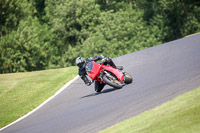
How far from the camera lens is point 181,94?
371 inches

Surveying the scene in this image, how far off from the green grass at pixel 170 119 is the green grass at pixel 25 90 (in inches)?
243

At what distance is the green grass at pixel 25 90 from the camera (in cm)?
1412

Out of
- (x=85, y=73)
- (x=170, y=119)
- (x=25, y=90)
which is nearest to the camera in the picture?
(x=170, y=119)

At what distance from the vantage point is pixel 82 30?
4972 centimetres

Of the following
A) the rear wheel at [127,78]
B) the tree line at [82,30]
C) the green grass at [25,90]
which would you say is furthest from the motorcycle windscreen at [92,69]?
the tree line at [82,30]

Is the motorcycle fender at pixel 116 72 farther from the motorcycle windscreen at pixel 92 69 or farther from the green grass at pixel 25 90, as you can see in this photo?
the green grass at pixel 25 90

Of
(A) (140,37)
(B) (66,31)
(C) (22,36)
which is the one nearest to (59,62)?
(B) (66,31)

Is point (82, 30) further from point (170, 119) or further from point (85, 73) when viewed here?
point (170, 119)

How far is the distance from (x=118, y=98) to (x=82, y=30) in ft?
128

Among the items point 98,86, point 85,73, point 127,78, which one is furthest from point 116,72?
point 98,86

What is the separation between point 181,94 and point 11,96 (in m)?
10.1

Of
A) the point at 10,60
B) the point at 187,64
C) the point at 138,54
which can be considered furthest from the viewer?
the point at 10,60

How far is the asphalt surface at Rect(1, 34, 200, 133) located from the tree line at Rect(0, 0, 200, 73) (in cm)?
2935

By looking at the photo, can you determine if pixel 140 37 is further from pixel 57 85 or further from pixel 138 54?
pixel 57 85
